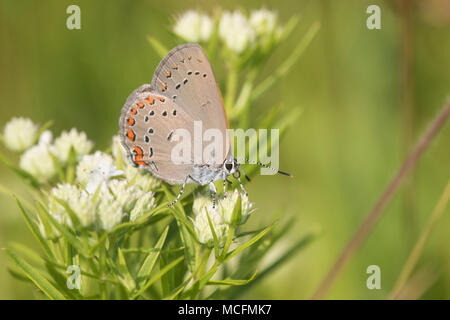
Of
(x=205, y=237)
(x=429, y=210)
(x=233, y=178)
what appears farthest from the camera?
(x=429, y=210)

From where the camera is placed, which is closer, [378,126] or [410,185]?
A: [410,185]

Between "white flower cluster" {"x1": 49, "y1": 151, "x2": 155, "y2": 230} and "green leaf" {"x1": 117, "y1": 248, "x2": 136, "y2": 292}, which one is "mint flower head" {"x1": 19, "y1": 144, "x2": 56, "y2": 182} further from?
"green leaf" {"x1": 117, "y1": 248, "x2": 136, "y2": 292}

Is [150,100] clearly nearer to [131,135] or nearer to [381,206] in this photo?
[131,135]

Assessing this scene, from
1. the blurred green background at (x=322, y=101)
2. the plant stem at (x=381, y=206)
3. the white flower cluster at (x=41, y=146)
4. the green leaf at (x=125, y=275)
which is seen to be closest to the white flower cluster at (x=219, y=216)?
the green leaf at (x=125, y=275)

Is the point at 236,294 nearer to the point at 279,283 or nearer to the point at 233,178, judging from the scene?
the point at 233,178

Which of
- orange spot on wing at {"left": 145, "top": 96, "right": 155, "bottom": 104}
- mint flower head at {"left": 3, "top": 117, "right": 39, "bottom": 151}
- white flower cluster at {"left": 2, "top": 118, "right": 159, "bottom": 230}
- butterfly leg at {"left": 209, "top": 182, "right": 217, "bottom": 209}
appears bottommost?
butterfly leg at {"left": 209, "top": 182, "right": 217, "bottom": 209}

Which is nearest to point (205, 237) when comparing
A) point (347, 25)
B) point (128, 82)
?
point (128, 82)

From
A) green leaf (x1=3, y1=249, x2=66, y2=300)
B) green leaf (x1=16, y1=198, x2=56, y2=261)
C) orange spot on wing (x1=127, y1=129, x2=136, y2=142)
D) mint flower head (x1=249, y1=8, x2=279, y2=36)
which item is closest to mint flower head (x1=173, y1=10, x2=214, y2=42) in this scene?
mint flower head (x1=249, y1=8, x2=279, y2=36)
